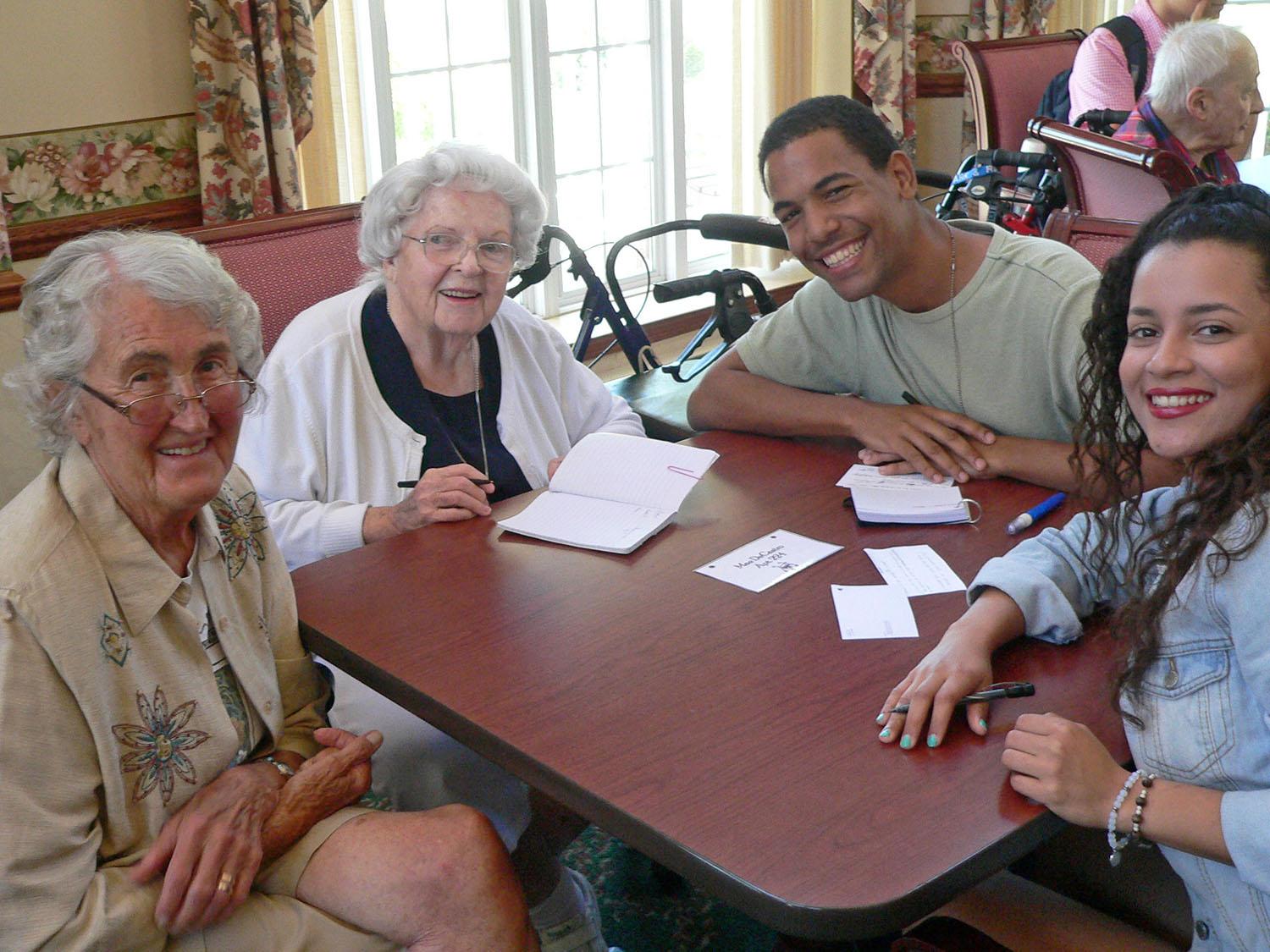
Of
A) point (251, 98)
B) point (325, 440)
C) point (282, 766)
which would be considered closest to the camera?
point (282, 766)

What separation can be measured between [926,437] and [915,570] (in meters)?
0.36

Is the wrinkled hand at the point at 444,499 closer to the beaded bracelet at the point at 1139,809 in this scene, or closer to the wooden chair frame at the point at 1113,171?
the beaded bracelet at the point at 1139,809

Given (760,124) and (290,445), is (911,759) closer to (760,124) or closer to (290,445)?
Result: (290,445)

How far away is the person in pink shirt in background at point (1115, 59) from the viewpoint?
14.0ft

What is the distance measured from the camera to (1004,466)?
190 cm

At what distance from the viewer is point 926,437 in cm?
196

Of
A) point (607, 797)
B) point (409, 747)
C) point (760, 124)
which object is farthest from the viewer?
point (760, 124)

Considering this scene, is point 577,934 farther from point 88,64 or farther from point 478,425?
point 88,64

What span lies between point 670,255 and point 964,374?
9.61 feet

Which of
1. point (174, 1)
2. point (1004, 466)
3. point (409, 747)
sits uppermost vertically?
point (174, 1)

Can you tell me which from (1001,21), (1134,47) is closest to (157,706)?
(1134,47)

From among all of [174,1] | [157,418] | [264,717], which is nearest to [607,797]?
[264,717]

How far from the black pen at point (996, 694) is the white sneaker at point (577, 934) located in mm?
694

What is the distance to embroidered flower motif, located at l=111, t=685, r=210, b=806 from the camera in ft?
4.33
